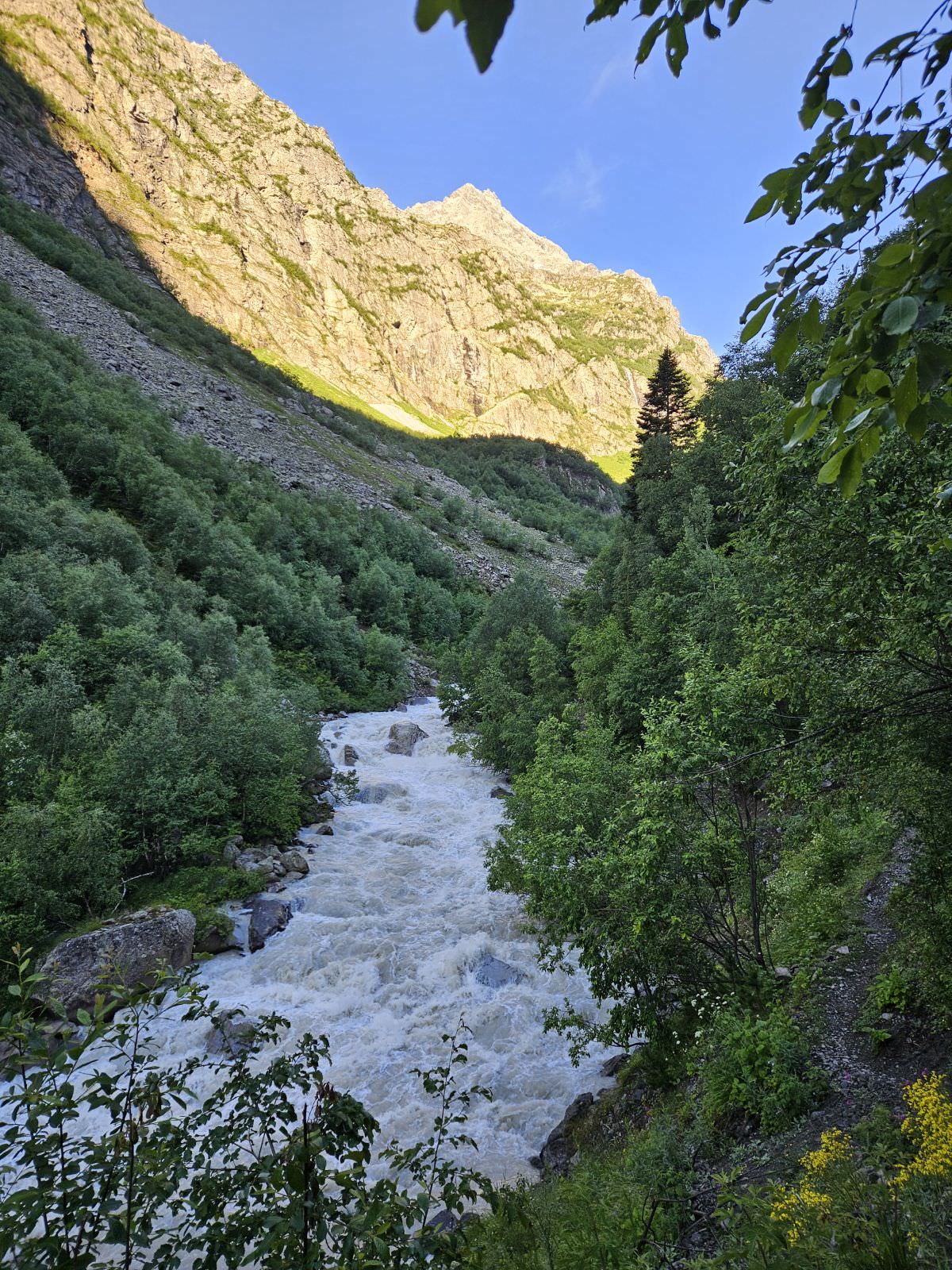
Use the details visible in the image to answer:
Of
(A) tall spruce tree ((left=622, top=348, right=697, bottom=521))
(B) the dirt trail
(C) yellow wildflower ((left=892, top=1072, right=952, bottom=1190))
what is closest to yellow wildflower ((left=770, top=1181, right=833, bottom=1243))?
(C) yellow wildflower ((left=892, top=1072, right=952, bottom=1190))

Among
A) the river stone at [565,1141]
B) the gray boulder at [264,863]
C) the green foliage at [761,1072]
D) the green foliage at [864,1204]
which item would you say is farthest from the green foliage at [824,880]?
the gray boulder at [264,863]

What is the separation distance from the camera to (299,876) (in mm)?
13875

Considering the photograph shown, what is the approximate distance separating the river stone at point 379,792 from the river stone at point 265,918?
20.5ft

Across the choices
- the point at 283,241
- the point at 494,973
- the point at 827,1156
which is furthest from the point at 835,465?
the point at 283,241

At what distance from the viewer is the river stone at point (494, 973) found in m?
10.5

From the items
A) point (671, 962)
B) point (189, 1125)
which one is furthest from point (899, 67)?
point (671, 962)

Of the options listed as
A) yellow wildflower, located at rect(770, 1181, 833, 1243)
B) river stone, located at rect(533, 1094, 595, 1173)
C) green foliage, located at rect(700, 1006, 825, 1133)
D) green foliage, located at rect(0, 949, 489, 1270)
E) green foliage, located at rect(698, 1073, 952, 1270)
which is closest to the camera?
green foliage, located at rect(0, 949, 489, 1270)

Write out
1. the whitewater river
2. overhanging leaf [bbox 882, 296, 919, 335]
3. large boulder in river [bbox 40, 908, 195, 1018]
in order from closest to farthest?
overhanging leaf [bbox 882, 296, 919, 335] < the whitewater river < large boulder in river [bbox 40, 908, 195, 1018]

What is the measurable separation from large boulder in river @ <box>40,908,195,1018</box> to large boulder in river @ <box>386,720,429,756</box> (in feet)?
41.0

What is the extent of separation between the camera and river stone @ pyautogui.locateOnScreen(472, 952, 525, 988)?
34.6ft

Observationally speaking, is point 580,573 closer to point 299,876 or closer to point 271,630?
point 271,630

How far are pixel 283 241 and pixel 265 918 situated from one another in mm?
138036

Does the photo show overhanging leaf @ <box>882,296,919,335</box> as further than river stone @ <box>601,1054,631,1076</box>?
No

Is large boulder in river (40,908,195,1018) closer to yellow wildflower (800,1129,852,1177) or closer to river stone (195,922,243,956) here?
river stone (195,922,243,956)
